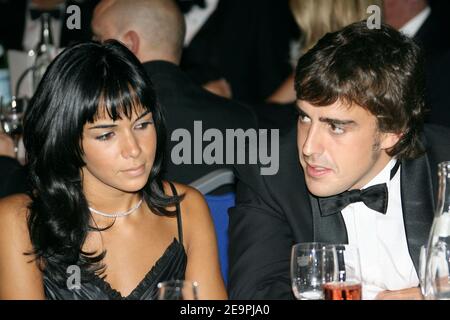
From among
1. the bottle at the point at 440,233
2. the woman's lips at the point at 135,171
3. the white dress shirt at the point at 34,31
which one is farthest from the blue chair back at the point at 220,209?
the white dress shirt at the point at 34,31

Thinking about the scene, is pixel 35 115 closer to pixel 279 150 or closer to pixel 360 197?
pixel 279 150

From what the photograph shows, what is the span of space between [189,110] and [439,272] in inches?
79.2

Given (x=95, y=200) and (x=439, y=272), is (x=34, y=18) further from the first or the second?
(x=439, y=272)

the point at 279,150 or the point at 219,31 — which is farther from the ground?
the point at 219,31

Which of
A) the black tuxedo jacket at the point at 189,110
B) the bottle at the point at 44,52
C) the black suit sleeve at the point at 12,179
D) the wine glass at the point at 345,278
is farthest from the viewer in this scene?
the bottle at the point at 44,52

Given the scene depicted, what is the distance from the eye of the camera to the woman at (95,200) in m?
2.56

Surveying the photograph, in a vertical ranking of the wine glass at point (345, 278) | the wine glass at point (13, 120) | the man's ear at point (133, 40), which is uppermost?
the man's ear at point (133, 40)

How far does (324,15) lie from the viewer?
188 inches

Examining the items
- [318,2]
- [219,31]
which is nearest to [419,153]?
[318,2]

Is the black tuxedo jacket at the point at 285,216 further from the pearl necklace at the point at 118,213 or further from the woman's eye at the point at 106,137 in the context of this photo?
the woman's eye at the point at 106,137

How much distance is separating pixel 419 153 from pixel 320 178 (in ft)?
1.46

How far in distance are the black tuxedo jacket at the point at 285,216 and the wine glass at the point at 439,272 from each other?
63 cm

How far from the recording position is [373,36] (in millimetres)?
2779
